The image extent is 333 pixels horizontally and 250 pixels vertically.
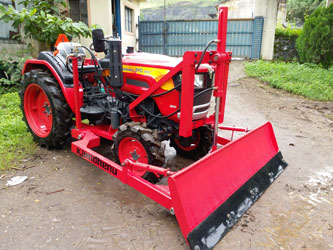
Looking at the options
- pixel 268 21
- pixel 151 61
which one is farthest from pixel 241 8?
pixel 151 61

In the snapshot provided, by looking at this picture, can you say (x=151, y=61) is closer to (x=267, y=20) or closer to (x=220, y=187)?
(x=220, y=187)

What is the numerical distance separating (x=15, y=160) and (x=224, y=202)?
2695 millimetres

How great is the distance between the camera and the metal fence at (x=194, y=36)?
11541 millimetres

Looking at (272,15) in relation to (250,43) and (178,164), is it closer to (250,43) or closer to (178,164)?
(250,43)

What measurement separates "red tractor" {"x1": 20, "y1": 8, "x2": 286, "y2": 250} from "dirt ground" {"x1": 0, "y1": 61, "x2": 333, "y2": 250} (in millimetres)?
211

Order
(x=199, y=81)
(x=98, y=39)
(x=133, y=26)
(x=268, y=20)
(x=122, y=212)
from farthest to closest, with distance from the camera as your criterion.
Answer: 1. (x=133, y=26)
2. (x=268, y=20)
3. (x=98, y=39)
4. (x=199, y=81)
5. (x=122, y=212)

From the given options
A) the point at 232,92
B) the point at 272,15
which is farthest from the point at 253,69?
the point at 272,15

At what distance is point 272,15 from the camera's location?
431 inches

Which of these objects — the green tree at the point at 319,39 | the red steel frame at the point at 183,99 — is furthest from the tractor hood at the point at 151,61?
the green tree at the point at 319,39

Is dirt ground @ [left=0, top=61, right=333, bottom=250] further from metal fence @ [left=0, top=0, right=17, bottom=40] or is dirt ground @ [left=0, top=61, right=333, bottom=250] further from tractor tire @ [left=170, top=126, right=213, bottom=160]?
metal fence @ [left=0, top=0, right=17, bottom=40]

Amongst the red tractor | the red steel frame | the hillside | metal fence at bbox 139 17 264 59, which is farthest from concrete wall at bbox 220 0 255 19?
the hillside

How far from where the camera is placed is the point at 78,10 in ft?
30.0

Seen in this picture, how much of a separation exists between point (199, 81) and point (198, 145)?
1.06 metres

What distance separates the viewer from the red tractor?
89.6 inches
